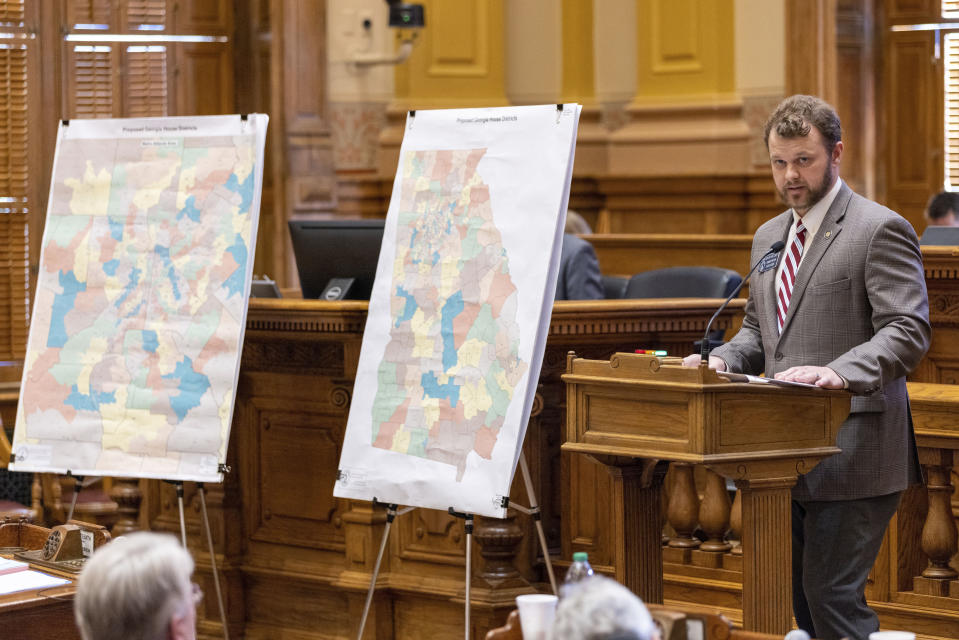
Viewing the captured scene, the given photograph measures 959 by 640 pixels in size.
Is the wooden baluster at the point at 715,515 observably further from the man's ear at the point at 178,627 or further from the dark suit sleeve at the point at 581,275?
the man's ear at the point at 178,627

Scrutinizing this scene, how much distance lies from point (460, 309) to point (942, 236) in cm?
266

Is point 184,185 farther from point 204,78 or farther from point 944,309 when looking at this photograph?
point 204,78

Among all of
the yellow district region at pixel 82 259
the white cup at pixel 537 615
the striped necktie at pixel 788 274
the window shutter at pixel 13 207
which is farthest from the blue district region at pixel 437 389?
the window shutter at pixel 13 207

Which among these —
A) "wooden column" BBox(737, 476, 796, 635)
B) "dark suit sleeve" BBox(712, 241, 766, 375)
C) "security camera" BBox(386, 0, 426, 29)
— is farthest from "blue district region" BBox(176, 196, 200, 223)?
"security camera" BBox(386, 0, 426, 29)

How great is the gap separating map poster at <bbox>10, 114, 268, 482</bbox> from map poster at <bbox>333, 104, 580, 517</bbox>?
20.1 inches

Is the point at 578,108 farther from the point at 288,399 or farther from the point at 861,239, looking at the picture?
the point at 288,399

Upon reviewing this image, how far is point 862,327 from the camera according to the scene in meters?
3.05

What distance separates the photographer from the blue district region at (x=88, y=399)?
450 cm

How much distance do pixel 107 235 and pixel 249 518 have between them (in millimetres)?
1037

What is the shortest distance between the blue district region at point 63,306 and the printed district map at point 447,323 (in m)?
1.18

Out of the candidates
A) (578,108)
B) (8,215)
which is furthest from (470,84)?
(578,108)

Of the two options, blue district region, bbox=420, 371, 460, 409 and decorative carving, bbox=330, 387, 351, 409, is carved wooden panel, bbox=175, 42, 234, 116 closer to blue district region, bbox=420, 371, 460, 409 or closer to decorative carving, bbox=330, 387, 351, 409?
decorative carving, bbox=330, 387, 351, 409

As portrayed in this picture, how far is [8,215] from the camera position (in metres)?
7.14

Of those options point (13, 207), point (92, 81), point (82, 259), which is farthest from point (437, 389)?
point (92, 81)
